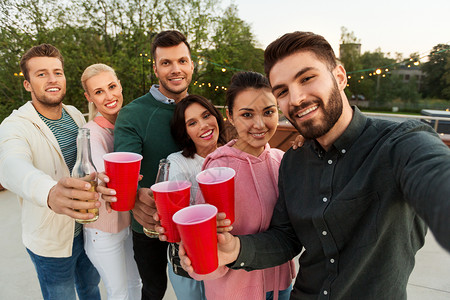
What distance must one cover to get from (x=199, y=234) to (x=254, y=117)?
0.75 meters

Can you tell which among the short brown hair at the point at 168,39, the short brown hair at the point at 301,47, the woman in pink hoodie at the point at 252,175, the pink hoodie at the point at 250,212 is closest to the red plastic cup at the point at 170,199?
the pink hoodie at the point at 250,212

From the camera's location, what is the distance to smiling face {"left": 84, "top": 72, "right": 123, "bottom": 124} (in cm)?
194

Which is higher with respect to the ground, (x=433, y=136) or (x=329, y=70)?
(x=329, y=70)

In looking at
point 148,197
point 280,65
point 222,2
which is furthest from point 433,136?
point 222,2

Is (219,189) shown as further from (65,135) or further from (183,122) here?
(65,135)

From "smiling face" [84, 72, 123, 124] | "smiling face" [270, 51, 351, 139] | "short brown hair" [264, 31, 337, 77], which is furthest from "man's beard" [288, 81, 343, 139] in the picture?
"smiling face" [84, 72, 123, 124]

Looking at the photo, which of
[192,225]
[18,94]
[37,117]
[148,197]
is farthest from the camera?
[18,94]

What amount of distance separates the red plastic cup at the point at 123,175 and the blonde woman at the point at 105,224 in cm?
58

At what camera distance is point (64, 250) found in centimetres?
167

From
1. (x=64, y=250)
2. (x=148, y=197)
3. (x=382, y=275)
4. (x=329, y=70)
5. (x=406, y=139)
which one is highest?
(x=329, y=70)

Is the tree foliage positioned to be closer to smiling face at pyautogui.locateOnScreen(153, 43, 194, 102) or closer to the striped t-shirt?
smiling face at pyautogui.locateOnScreen(153, 43, 194, 102)

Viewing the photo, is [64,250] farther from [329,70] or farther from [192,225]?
[329,70]

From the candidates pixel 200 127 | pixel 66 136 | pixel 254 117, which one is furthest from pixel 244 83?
pixel 66 136

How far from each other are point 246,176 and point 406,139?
0.68 meters
